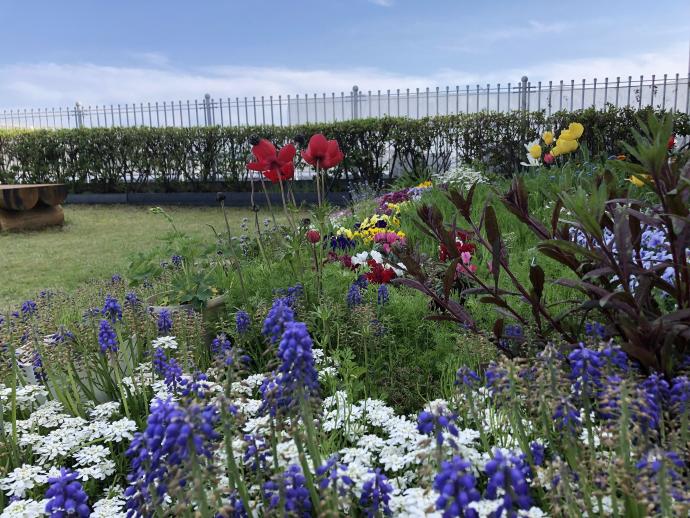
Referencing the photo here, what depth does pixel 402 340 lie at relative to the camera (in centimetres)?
306

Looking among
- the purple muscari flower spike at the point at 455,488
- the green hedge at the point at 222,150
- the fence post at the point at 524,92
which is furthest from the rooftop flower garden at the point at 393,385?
the fence post at the point at 524,92

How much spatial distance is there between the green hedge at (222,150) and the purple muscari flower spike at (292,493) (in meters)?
10.8

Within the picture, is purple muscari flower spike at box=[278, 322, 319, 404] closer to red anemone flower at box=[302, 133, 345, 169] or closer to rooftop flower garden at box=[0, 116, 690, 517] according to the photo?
rooftop flower garden at box=[0, 116, 690, 517]

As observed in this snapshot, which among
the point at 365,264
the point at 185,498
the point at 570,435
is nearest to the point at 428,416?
the point at 570,435

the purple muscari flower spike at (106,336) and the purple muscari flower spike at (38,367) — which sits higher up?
the purple muscari flower spike at (106,336)

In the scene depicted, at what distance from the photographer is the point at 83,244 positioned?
8.59m

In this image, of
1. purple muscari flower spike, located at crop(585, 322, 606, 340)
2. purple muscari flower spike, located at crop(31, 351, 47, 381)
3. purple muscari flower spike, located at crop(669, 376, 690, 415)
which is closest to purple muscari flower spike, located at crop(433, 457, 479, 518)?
purple muscari flower spike, located at crop(669, 376, 690, 415)

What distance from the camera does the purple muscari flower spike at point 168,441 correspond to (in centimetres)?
106

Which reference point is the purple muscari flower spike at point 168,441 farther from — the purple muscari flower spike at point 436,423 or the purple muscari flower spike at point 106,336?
the purple muscari flower spike at point 106,336

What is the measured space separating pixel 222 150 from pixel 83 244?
5.64 metres

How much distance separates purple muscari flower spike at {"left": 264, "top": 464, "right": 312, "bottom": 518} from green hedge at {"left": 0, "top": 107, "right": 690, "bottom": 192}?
1081cm

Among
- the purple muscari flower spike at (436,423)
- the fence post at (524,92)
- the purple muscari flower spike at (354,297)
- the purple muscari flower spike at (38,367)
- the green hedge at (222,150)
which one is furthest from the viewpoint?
the fence post at (524,92)

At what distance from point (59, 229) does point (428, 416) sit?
10036 millimetres

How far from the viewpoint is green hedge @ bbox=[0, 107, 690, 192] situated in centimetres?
1183
